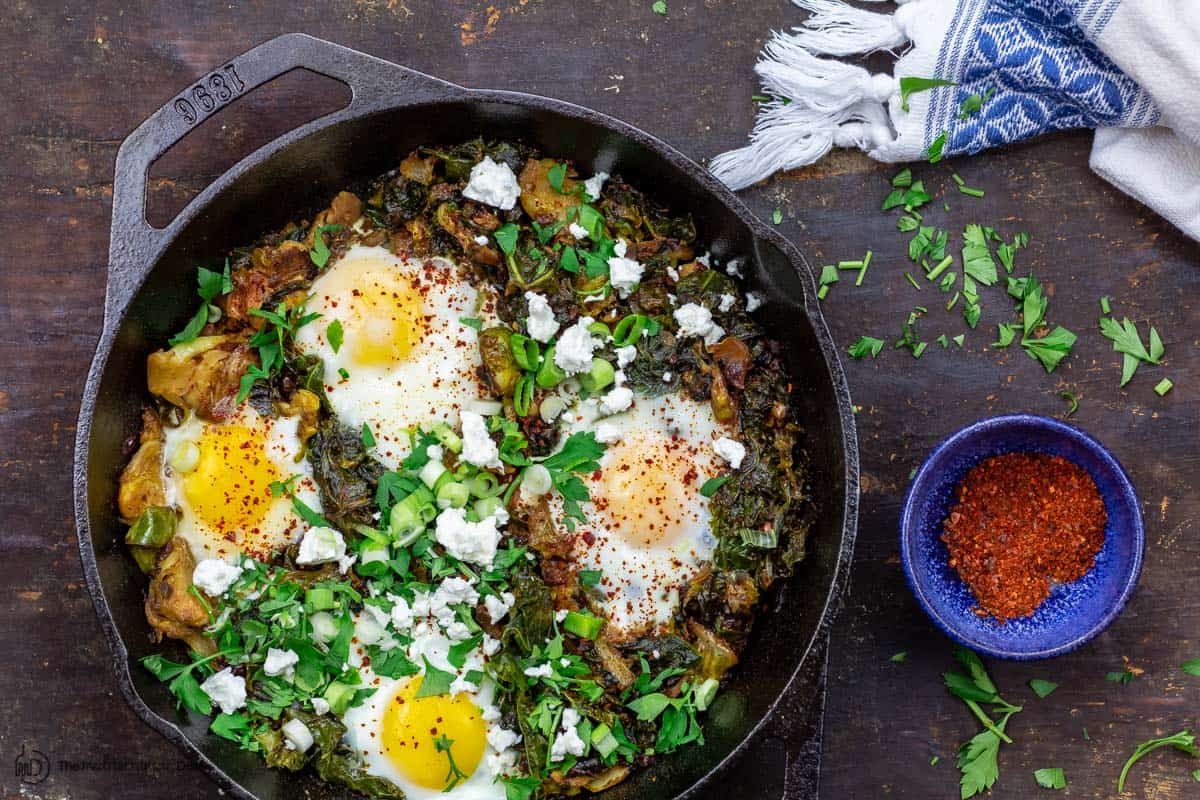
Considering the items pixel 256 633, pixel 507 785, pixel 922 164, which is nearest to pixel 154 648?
pixel 256 633

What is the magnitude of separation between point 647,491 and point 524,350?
75 centimetres

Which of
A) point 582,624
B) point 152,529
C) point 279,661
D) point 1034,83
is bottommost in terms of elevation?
point 279,661

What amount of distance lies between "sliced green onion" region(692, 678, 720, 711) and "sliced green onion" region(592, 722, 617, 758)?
0.37 metres

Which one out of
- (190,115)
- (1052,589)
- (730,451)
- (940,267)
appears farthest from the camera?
(940,267)

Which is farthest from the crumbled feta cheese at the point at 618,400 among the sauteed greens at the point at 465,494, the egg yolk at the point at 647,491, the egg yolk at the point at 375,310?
the egg yolk at the point at 375,310

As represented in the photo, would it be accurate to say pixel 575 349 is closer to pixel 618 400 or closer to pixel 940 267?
pixel 618 400

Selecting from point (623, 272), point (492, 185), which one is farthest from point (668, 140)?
point (492, 185)

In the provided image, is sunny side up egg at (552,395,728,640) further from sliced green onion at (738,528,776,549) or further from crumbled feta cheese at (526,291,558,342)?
crumbled feta cheese at (526,291,558,342)

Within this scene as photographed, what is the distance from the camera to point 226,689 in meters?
3.60

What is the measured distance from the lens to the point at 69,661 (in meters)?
3.98

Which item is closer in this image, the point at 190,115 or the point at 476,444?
the point at 190,115

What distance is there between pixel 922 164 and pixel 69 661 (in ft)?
14.0

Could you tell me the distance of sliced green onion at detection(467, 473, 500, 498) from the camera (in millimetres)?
3691

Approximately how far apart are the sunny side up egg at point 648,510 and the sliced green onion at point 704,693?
0.31m
